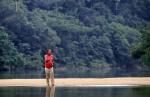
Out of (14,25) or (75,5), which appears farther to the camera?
(75,5)

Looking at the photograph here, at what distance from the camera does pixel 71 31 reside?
12262 centimetres

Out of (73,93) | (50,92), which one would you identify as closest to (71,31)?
(73,93)

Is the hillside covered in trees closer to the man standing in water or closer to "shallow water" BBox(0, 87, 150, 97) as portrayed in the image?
"shallow water" BBox(0, 87, 150, 97)

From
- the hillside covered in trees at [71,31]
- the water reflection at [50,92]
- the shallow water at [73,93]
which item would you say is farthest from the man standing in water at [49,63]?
the hillside covered in trees at [71,31]

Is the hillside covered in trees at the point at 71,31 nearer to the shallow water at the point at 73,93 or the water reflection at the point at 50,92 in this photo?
the shallow water at the point at 73,93

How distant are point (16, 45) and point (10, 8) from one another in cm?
948

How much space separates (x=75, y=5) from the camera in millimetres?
132125

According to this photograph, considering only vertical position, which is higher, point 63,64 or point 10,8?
point 10,8

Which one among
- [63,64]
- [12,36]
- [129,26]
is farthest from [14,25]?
[129,26]

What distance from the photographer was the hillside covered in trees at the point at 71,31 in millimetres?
109875

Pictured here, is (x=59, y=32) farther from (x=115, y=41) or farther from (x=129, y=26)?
(x=129, y=26)

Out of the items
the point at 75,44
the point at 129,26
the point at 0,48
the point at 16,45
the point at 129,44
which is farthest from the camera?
the point at 129,26

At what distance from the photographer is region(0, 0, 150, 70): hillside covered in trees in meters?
110

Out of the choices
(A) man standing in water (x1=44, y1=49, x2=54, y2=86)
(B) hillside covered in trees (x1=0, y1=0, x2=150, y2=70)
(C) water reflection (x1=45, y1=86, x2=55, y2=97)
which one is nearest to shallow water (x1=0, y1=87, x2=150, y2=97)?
(C) water reflection (x1=45, y1=86, x2=55, y2=97)
